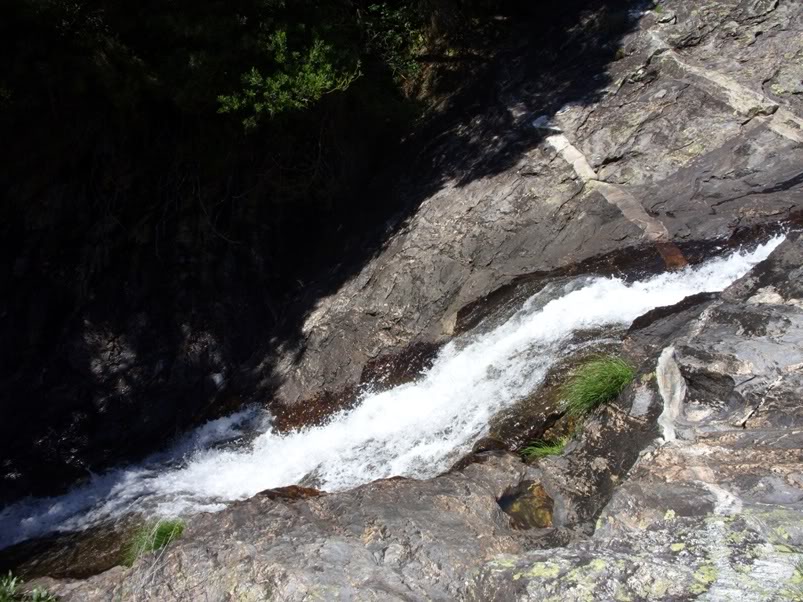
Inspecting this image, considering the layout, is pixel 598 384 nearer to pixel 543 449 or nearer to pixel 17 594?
pixel 543 449

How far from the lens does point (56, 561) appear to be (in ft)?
18.1

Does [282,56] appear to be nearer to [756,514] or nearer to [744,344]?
[744,344]

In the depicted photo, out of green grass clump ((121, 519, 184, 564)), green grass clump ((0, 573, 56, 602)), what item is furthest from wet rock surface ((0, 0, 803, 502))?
green grass clump ((0, 573, 56, 602))

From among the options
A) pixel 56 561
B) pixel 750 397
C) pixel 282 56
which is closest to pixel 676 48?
pixel 282 56

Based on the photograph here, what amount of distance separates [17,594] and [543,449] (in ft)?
10.9

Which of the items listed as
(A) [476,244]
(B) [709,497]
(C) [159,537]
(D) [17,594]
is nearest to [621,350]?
(B) [709,497]

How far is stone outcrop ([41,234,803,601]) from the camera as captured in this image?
121 inches

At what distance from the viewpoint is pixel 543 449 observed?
14.8ft

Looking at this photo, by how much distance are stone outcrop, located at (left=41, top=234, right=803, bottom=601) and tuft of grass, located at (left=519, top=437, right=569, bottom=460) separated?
14 centimetres

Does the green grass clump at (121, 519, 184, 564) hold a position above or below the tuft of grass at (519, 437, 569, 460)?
above

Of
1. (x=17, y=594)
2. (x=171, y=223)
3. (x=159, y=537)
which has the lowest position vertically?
(x=159, y=537)

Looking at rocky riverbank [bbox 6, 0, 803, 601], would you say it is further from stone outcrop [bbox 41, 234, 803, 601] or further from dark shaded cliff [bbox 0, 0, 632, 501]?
dark shaded cliff [bbox 0, 0, 632, 501]

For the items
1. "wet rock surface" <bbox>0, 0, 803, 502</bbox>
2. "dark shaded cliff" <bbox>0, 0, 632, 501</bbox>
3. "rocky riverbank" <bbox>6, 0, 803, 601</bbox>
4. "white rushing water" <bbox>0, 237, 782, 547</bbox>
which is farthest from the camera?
"wet rock surface" <bbox>0, 0, 803, 502</bbox>

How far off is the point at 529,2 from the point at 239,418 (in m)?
6.36
